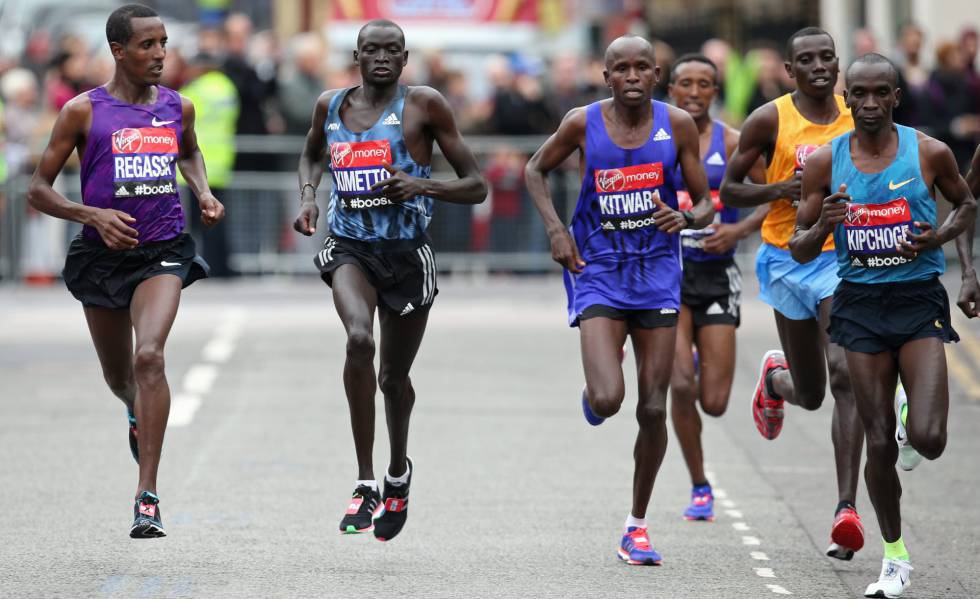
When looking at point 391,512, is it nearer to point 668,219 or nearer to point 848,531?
point 668,219

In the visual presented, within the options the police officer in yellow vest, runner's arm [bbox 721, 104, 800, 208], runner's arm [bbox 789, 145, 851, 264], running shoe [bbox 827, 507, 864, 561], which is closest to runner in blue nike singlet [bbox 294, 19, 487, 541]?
runner's arm [bbox 721, 104, 800, 208]

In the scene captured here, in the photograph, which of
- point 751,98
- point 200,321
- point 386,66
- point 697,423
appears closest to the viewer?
point 386,66

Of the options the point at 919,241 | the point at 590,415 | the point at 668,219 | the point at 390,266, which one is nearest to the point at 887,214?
the point at 919,241

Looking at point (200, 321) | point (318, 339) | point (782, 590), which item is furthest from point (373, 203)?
point (200, 321)

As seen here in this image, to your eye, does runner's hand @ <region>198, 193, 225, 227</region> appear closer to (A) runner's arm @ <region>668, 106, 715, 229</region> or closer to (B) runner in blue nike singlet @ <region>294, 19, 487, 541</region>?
(B) runner in blue nike singlet @ <region>294, 19, 487, 541</region>

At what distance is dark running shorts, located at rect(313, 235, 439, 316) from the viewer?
967 centimetres

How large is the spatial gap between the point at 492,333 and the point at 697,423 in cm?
847

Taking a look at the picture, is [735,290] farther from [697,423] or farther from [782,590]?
[782,590]

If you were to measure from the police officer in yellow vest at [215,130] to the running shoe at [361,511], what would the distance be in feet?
41.1

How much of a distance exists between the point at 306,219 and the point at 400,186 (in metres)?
0.47

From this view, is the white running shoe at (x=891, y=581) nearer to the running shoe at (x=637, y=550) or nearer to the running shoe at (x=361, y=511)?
the running shoe at (x=637, y=550)

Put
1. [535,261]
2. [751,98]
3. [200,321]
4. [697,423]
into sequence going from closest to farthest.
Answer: [697,423], [200,321], [751,98], [535,261]

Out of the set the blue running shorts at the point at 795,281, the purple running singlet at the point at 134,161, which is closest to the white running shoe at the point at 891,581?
the blue running shorts at the point at 795,281

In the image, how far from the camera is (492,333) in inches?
777
